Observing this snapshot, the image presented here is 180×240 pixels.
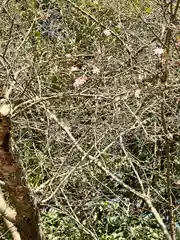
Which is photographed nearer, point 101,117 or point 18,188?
point 18,188

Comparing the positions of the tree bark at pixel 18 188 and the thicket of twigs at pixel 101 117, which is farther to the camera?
the thicket of twigs at pixel 101 117

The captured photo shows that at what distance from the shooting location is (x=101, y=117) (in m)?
4.65

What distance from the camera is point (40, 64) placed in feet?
16.4

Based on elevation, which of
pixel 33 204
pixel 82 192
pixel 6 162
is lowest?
pixel 82 192

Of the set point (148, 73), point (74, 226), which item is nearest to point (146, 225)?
point (74, 226)

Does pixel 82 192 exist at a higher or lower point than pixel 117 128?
lower

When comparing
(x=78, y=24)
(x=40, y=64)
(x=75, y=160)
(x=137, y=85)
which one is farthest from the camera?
(x=78, y=24)

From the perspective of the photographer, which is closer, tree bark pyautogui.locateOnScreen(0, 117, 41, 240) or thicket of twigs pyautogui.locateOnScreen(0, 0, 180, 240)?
tree bark pyautogui.locateOnScreen(0, 117, 41, 240)

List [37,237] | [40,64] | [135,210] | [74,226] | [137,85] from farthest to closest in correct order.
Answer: [135,210]
[74,226]
[40,64]
[137,85]
[37,237]

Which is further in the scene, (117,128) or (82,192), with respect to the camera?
(82,192)

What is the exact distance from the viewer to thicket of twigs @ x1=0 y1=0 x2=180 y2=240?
3785 mm

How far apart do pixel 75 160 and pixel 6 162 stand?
6.06ft

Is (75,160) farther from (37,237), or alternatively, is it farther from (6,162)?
(6,162)

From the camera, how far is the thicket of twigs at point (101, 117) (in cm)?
379
